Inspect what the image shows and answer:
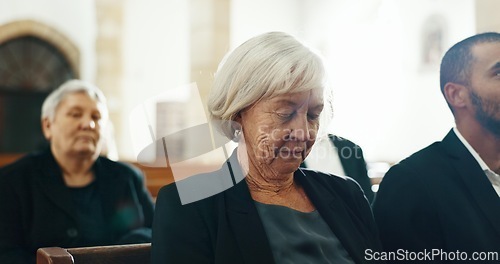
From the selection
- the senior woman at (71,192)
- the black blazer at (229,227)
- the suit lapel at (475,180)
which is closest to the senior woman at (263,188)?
the black blazer at (229,227)

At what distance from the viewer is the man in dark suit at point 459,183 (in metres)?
1.30

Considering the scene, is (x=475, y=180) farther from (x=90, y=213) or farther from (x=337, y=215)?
(x=90, y=213)

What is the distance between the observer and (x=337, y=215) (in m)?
1.23

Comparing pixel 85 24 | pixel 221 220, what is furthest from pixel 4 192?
pixel 85 24

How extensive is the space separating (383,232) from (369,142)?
206 millimetres

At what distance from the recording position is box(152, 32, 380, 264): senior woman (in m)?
1.08

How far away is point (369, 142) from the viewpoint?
1.43 metres

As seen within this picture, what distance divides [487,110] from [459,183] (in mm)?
155

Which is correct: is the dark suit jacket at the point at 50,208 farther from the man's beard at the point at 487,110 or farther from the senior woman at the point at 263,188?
the man's beard at the point at 487,110

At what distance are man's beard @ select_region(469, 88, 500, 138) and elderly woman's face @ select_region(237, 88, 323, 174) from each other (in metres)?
0.35

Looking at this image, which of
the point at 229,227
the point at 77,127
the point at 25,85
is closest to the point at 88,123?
the point at 77,127

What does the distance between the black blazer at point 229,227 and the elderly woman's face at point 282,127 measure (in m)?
0.06

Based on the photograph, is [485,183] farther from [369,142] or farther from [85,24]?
[85,24]

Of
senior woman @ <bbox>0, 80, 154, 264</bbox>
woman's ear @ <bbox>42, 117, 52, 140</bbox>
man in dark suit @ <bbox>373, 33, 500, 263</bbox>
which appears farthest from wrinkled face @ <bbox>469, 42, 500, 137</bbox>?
woman's ear @ <bbox>42, 117, 52, 140</bbox>
